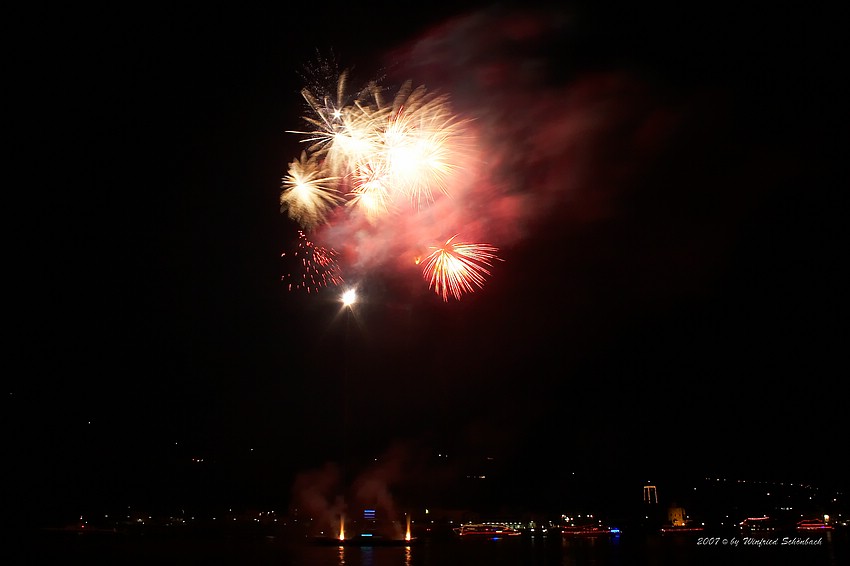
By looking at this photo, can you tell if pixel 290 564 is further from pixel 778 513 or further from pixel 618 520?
pixel 778 513

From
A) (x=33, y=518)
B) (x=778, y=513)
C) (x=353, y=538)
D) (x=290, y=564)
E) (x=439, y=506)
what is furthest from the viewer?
(x=778, y=513)

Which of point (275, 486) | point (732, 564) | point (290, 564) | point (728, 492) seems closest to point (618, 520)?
point (728, 492)

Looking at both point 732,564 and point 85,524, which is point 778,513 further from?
point 85,524

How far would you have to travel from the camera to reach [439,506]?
235 feet

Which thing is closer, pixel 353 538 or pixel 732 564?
pixel 732 564

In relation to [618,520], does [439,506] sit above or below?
above

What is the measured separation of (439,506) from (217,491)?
2819cm

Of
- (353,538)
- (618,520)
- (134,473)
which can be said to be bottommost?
(618,520)

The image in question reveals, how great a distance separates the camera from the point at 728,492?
4090 inches

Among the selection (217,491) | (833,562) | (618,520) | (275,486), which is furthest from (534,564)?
(618,520)

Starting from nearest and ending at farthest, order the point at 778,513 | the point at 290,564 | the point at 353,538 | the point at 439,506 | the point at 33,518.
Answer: the point at 290,564
the point at 353,538
the point at 33,518
the point at 439,506
the point at 778,513

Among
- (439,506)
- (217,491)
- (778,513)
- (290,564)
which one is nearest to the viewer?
(290,564)

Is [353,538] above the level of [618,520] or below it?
above

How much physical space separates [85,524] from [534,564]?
53814 mm
